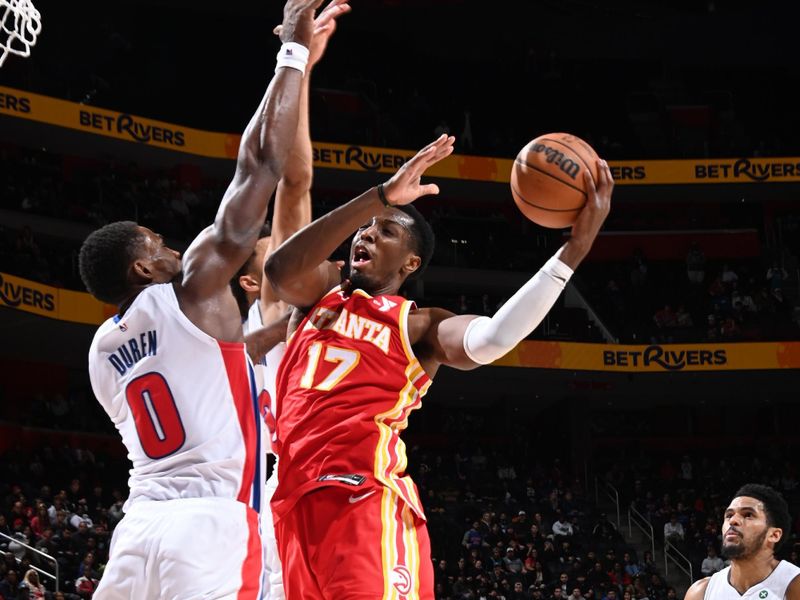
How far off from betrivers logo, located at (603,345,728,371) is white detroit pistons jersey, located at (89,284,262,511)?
66.3 ft

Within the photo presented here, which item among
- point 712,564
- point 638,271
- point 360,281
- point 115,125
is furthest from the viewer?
point 638,271

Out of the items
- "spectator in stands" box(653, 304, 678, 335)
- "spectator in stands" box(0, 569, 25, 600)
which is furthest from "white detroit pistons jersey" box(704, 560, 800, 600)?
"spectator in stands" box(653, 304, 678, 335)

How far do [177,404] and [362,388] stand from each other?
81cm

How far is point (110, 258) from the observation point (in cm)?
392

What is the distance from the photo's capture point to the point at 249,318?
5.66 meters

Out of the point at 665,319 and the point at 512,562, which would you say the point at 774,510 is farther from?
the point at 665,319

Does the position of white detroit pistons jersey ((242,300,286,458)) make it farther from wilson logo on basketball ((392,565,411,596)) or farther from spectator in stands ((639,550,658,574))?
spectator in stands ((639,550,658,574))

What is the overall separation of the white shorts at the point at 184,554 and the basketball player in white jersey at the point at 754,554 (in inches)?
157

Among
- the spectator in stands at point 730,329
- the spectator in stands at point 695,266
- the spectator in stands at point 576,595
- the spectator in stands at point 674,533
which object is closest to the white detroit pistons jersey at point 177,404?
the spectator in stands at point 576,595

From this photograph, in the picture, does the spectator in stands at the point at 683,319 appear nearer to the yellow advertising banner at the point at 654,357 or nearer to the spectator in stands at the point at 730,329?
the spectator in stands at the point at 730,329

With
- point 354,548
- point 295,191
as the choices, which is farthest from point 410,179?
point 354,548

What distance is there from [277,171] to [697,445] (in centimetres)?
2401

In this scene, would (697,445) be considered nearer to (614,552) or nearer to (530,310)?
(614,552)

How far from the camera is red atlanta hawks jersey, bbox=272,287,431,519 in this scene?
4.27 m
